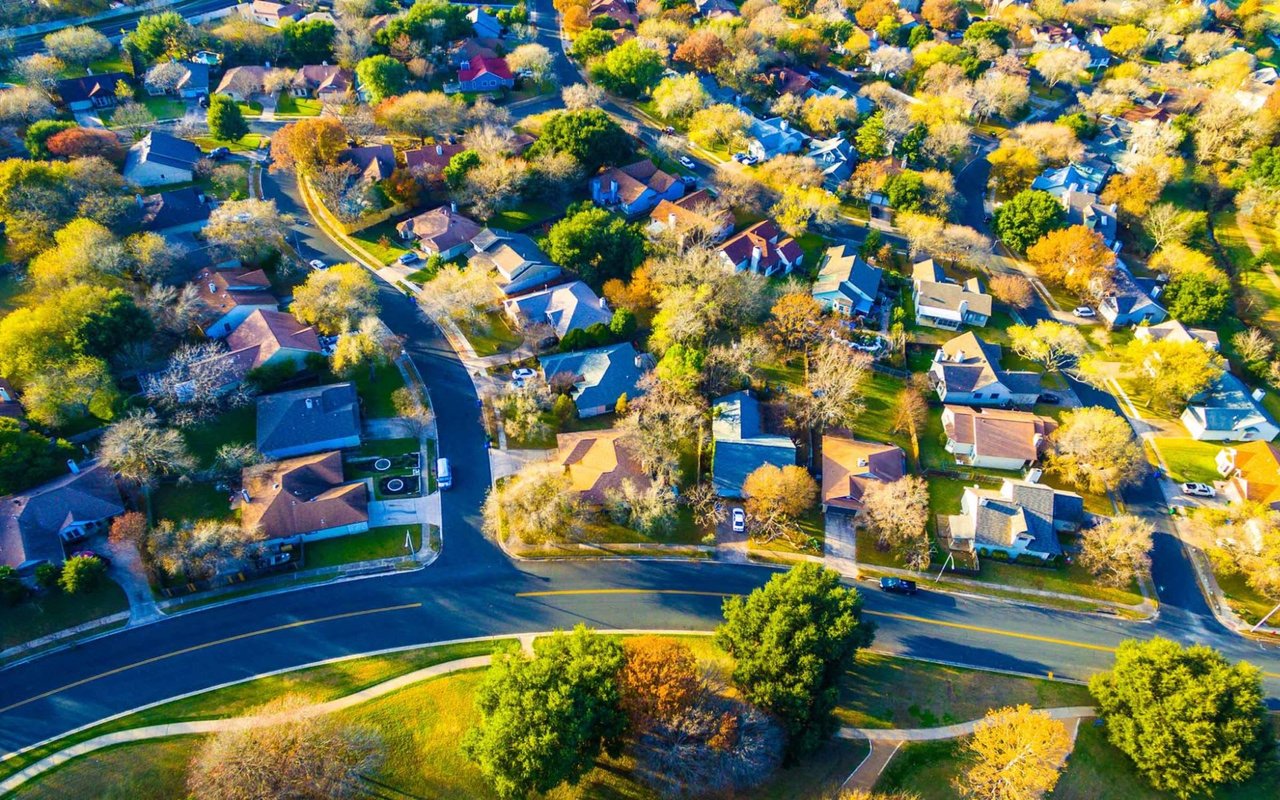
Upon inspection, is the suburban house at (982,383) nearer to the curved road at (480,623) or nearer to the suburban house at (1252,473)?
the suburban house at (1252,473)

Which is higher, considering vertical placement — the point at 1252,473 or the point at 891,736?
the point at 1252,473

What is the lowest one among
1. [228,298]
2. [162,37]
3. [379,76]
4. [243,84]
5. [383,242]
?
[228,298]

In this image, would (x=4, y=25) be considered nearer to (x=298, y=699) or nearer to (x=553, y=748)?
(x=298, y=699)

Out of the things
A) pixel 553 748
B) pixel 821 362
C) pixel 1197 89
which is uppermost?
pixel 1197 89

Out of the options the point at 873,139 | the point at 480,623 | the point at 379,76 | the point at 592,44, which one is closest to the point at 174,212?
the point at 379,76

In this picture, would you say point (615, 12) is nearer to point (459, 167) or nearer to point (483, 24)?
point (483, 24)

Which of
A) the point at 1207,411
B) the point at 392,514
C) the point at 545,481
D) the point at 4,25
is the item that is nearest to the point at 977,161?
the point at 1207,411
